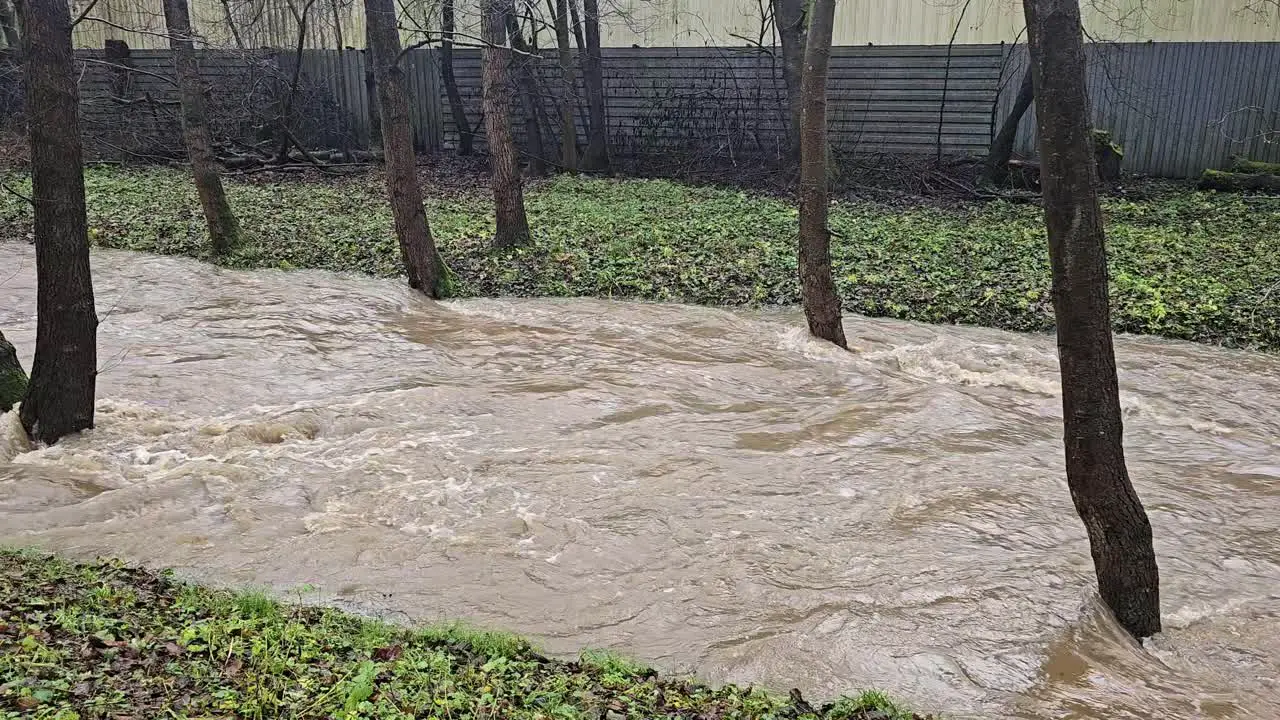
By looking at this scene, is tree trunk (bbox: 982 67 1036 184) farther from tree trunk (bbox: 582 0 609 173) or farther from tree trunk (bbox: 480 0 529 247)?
tree trunk (bbox: 480 0 529 247)

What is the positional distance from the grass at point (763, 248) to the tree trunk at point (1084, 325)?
21.1 ft

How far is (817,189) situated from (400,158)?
5.61 m

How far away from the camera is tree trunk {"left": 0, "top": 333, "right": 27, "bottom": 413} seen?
7953 mm

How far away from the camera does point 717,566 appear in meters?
6.24

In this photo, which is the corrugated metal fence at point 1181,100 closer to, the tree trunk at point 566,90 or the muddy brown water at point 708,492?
the tree trunk at point 566,90

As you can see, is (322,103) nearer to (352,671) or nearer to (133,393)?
(133,393)

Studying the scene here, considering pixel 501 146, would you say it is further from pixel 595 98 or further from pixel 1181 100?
pixel 1181 100

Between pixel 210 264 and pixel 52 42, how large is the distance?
25.7ft

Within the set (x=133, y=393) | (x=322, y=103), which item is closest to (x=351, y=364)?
(x=133, y=393)

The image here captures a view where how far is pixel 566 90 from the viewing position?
2147 cm

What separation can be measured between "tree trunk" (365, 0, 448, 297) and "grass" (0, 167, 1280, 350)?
68 cm

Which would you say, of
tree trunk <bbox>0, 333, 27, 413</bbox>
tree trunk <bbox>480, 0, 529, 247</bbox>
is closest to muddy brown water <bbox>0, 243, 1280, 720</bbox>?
tree trunk <bbox>0, 333, 27, 413</bbox>

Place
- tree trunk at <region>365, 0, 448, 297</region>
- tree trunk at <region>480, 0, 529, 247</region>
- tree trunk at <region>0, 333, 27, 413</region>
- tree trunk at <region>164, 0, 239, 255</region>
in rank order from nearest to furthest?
1. tree trunk at <region>0, 333, 27, 413</region>
2. tree trunk at <region>365, 0, 448, 297</region>
3. tree trunk at <region>480, 0, 529, 247</region>
4. tree trunk at <region>164, 0, 239, 255</region>

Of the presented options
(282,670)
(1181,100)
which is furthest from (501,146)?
(1181,100)
